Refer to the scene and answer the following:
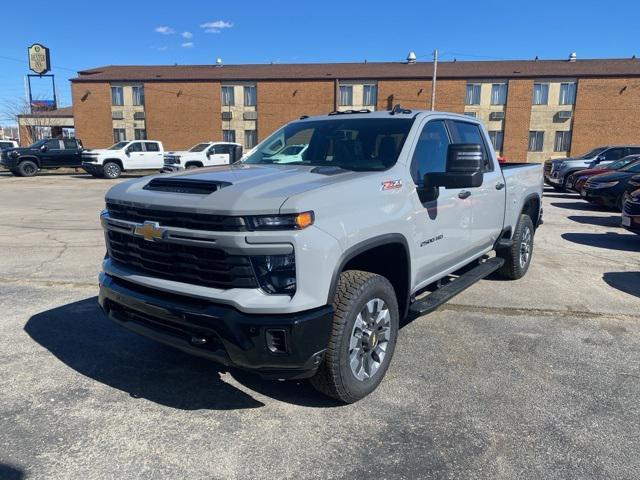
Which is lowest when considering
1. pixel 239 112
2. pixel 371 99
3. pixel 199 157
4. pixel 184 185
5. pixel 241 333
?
pixel 241 333

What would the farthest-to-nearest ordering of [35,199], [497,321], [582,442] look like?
[35,199] → [497,321] → [582,442]

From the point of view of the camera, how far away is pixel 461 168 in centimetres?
347

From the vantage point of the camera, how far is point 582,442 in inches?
112

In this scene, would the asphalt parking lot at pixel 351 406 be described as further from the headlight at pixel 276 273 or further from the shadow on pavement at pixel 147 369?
the headlight at pixel 276 273

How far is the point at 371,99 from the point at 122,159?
2215cm

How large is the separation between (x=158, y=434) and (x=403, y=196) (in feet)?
7.23

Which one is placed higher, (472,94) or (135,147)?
(472,94)

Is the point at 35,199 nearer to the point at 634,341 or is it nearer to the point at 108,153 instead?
the point at 108,153

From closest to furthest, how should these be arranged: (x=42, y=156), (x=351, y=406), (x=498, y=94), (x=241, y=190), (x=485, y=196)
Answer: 1. (x=241, y=190)
2. (x=351, y=406)
3. (x=485, y=196)
4. (x=42, y=156)
5. (x=498, y=94)

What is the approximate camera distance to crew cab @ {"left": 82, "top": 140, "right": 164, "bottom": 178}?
2381 cm

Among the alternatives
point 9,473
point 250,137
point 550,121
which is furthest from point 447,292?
point 550,121

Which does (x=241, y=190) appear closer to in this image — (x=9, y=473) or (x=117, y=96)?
(x=9, y=473)

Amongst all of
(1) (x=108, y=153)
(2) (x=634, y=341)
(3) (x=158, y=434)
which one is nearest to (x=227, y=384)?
(3) (x=158, y=434)

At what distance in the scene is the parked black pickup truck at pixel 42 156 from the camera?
78.9 ft
